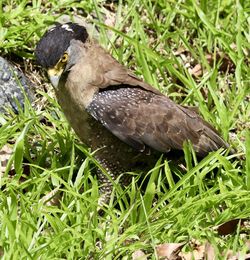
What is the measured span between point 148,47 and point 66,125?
1208 millimetres

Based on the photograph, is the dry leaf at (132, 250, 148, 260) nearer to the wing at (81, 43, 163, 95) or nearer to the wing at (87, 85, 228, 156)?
the wing at (87, 85, 228, 156)

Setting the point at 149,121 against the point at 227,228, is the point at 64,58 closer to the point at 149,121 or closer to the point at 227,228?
the point at 149,121

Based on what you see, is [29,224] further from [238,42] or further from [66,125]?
[238,42]

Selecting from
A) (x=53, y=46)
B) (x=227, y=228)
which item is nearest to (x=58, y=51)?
(x=53, y=46)

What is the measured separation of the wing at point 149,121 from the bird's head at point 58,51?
1.05ft

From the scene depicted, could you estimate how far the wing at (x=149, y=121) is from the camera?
6746mm

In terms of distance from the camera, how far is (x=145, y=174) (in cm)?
702

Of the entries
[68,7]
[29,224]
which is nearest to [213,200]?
[29,224]

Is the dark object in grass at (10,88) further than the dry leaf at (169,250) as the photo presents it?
Yes

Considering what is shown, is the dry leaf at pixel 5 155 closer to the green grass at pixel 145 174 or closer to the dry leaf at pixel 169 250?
the green grass at pixel 145 174

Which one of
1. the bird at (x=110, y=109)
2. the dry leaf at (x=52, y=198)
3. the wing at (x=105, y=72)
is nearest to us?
the dry leaf at (x=52, y=198)

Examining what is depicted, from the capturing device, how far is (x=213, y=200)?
21.2ft

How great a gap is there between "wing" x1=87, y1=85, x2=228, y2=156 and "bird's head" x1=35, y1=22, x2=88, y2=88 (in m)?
0.32

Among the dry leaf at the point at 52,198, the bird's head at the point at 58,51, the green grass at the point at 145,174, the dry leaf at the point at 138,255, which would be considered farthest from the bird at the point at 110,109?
the dry leaf at the point at 138,255
